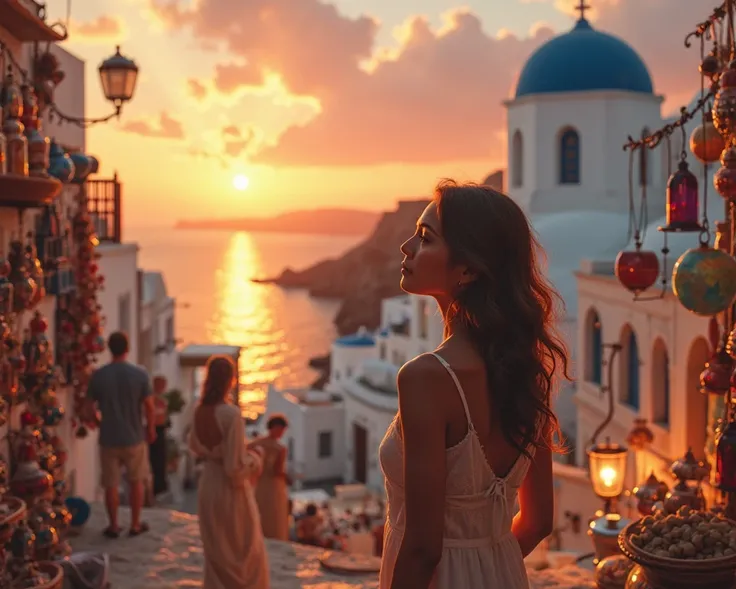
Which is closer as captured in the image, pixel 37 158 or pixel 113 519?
pixel 37 158

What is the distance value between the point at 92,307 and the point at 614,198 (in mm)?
16609

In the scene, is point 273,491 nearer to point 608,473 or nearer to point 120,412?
point 120,412

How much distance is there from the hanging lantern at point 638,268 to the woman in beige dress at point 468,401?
3.64 meters

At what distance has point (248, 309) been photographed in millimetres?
116750

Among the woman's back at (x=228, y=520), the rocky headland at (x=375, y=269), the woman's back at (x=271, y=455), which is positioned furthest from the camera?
the rocky headland at (x=375, y=269)

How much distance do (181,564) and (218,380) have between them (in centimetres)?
226

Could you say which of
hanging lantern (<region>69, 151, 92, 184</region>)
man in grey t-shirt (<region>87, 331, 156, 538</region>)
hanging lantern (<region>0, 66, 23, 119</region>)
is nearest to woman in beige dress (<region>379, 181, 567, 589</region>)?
hanging lantern (<region>0, 66, 23, 119</region>)

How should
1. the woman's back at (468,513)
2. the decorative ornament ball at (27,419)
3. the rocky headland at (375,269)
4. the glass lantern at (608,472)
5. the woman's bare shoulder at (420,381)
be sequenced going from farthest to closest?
1. the rocky headland at (375,269)
2. the glass lantern at (608,472)
3. the decorative ornament ball at (27,419)
4. the woman's back at (468,513)
5. the woman's bare shoulder at (420,381)

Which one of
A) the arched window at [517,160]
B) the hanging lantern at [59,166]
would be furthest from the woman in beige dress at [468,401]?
the arched window at [517,160]

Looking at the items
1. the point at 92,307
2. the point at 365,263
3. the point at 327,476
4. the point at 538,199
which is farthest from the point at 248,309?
the point at 92,307

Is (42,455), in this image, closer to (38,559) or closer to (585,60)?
(38,559)

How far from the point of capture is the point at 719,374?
4566 millimetres

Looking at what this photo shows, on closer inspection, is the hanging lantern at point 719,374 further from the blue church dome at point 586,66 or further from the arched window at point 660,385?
the blue church dome at point 586,66

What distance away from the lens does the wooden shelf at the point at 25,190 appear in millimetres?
5344
